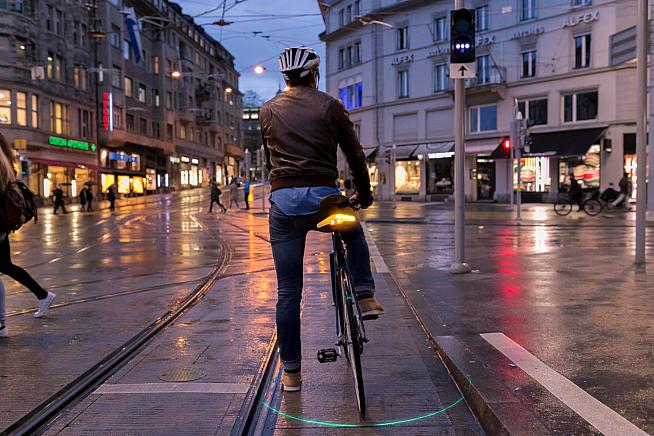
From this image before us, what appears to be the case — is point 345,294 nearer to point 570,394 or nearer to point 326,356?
point 326,356

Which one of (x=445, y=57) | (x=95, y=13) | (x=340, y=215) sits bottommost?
(x=340, y=215)

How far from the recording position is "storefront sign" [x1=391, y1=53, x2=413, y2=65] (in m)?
41.2

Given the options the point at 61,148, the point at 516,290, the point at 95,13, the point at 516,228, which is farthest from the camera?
the point at 95,13

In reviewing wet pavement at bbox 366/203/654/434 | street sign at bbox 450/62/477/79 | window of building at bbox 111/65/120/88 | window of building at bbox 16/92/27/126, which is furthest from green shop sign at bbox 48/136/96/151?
street sign at bbox 450/62/477/79

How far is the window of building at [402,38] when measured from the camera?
41250 millimetres

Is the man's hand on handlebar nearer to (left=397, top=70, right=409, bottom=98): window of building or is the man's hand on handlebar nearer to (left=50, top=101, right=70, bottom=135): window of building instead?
(left=397, top=70, right=409, bottom=98): window of building

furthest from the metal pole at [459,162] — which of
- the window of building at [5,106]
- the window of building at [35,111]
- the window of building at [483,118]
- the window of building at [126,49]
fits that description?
the window of building at [126,49]

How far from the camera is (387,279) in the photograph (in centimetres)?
855

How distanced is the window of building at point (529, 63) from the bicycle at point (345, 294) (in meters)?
33.7

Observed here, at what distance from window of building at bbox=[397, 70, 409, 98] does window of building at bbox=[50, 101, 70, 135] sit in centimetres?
2275

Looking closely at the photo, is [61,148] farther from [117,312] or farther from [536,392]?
[536,392]

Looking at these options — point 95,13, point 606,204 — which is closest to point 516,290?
point 606,204

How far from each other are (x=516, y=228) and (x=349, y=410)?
1534 centimetres

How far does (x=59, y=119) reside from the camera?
41625mm
